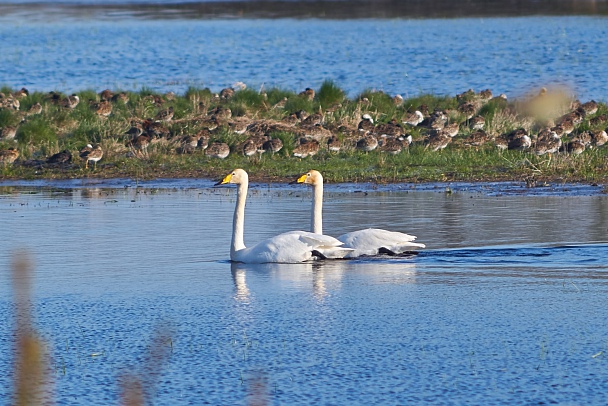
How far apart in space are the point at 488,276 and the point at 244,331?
3.10 metres

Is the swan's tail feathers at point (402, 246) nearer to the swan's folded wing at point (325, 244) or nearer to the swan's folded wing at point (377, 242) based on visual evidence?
the swan's folded wing at point (377, 242)

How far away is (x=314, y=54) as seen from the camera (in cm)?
5584

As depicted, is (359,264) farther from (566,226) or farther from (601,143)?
(601,143)

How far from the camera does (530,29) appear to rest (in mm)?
67062

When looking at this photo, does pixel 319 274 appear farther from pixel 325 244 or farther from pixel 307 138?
pixel 307 138

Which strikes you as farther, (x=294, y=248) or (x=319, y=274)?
(x=294, y=248)

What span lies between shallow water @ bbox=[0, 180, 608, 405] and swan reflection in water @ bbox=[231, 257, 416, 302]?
0.02 m

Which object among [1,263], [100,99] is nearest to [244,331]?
[1,263]

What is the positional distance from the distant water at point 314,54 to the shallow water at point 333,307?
21616 millimetres

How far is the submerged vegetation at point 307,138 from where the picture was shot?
73.1ft

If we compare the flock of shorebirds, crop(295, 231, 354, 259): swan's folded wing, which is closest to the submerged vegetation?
the flock of shorebirds

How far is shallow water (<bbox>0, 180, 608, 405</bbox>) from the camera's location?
8695 millimetres

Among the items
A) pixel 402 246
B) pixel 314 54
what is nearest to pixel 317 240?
pixel 402 246

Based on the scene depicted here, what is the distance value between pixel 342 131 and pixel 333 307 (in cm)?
1482
